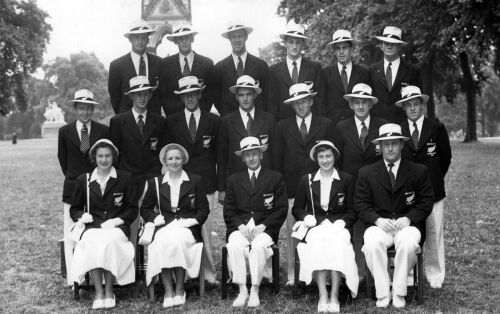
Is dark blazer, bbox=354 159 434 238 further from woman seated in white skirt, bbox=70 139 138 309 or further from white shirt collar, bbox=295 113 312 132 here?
woman seated in white skirt, bbox=70 139 138 309

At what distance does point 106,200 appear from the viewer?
278 inches

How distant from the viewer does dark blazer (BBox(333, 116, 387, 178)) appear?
7.14 meters

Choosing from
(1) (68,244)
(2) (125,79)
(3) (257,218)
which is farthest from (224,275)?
(2) (125,79)

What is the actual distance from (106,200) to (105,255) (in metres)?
0.74

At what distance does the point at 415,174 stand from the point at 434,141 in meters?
0.64

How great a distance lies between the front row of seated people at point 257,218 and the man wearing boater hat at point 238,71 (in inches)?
47.7

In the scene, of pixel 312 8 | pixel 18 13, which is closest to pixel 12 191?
pixel 312 8

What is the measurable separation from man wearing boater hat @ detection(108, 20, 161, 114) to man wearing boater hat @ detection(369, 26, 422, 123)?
9.34ft

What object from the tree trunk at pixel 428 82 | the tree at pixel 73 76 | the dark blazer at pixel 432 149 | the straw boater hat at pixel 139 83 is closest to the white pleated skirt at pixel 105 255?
the straw boater hat at pixel 139 83

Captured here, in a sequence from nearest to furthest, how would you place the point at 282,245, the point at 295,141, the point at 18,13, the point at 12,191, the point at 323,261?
the point at 323,261, the point at 295,141, the point at 282,245, the point at 12,191, the point at 18,13

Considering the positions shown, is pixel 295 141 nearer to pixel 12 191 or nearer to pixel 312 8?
pixel 12 191

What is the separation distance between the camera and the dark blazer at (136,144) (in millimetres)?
7453

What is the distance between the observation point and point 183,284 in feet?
22.4

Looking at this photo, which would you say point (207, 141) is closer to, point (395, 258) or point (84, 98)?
point (84, 98)
